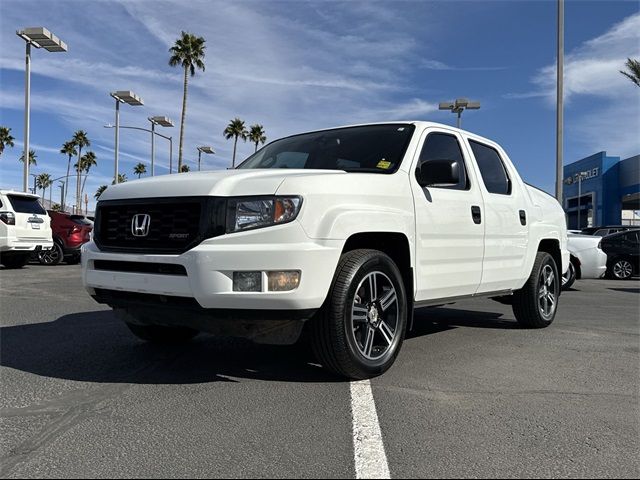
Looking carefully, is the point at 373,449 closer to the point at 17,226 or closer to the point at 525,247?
the point at 525,247

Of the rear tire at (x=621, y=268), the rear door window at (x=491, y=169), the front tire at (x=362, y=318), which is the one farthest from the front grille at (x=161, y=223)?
the rear tire at (x=621, y=268)

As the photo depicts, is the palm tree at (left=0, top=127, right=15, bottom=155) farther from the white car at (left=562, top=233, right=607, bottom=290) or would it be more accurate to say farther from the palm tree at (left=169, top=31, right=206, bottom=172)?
the white car at (left=562, top=233, right=607, bottom=290)

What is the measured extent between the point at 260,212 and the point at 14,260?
1296 centimetres

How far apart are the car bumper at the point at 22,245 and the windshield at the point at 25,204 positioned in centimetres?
69

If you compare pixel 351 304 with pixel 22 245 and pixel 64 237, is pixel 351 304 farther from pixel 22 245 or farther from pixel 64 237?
pixel 64 237

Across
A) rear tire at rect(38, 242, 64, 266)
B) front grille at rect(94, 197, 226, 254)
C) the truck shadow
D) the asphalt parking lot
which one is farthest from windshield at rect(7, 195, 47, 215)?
front grille at rect(94, 197, 226, 254)

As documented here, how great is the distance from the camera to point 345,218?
3650 millimetres

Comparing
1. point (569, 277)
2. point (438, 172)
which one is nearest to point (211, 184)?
point (438, 172)

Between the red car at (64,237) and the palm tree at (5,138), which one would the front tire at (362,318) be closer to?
the red car at (64,237)

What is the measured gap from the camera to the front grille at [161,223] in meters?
3.48

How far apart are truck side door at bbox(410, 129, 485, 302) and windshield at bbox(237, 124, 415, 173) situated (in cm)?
20

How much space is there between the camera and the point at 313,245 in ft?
11.4

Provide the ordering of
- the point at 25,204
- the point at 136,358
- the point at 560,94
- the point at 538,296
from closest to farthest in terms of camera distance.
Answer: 1. the point at 136,358
2. the point at 538,296
3. the point at 25,204
4. the point at 560,94

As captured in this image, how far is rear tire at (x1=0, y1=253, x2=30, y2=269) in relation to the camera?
14.0 m
